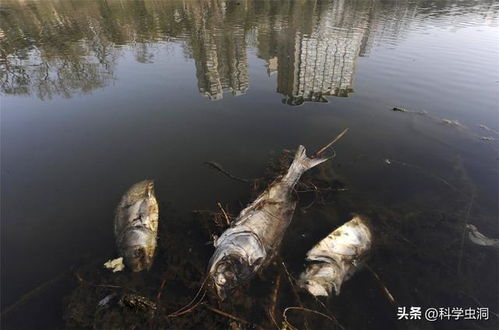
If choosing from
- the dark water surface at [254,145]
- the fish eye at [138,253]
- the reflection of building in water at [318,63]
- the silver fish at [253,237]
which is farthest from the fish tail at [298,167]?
the reflection of building in water at [318,63]

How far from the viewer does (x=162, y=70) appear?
16734 millimetres

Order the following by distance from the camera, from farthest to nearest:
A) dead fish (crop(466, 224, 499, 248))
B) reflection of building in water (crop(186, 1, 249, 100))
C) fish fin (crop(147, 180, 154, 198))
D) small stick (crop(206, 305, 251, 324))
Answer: reflection of building in water (crop(186, 1, 249, 100)) → fish fin (crop(147, 180, 154, 198)) → dead fish (crop(466, 224, 499, 248)) → small stick (crop(206, 305, 251, 324))

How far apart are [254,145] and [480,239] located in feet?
23.4

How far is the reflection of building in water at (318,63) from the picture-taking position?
580 inches

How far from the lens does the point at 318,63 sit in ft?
63.0

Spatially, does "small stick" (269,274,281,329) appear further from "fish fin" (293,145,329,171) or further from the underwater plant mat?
"fish fin" (293,145,329,171)

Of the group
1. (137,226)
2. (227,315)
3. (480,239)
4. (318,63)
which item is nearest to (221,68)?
(318,63)

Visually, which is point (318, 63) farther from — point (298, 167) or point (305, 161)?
point (298, 167)

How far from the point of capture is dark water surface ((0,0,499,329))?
6.51 m

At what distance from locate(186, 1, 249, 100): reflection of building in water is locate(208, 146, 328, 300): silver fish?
25.1 feet

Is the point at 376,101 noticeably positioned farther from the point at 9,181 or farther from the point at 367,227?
the point at 9,181

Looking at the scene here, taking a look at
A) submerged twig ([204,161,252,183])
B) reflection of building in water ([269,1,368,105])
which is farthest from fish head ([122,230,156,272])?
reflection of building in water ([269,1,368,105])

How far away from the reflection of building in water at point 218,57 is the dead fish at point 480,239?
10.9 metres

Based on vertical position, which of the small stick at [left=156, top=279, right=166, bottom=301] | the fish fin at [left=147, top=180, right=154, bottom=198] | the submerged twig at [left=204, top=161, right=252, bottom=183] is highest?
the fish fin at [left=147, top=180, right=154, bottom=198]
